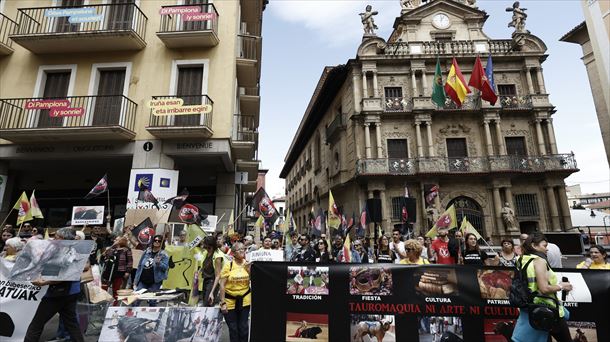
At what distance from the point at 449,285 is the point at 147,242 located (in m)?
7.74

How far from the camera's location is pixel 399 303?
432 cm

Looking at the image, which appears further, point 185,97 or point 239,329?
point 185,97

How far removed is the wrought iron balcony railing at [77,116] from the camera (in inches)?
471

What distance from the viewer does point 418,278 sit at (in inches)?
173

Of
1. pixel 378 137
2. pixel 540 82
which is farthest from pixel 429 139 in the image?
pixel 540 82

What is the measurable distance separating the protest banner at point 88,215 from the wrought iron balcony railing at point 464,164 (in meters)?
16.1

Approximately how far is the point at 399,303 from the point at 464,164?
20970mm

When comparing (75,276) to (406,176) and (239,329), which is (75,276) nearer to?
(239,329)

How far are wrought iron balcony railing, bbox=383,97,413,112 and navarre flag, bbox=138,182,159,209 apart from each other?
59.2 ft

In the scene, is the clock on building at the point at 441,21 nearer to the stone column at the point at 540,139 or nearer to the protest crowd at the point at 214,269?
the stone column at the point at 540,139

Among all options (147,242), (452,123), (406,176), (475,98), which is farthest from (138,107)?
(475,98)

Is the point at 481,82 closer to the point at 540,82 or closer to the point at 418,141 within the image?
the point at 418,141

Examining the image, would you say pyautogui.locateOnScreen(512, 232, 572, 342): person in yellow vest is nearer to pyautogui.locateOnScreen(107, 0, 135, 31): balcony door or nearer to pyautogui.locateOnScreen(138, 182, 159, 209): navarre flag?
pyautogui.locateOnScreen(138, 182, 159, 209): navarre flag

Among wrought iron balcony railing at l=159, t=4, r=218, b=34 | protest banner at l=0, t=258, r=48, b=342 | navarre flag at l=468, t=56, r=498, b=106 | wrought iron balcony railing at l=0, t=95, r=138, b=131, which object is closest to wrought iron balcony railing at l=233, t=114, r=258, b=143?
wrought iron balcony railing at l=159, t=4, r=218, b=34
